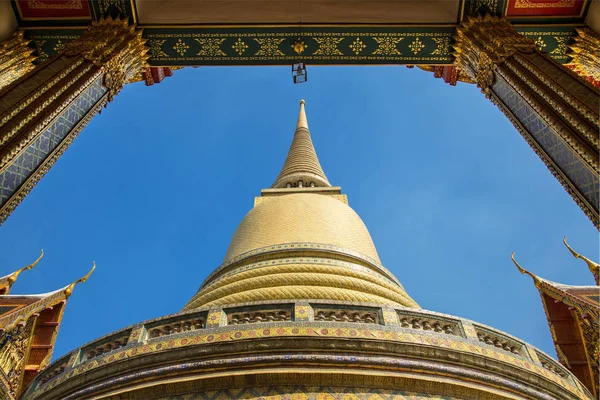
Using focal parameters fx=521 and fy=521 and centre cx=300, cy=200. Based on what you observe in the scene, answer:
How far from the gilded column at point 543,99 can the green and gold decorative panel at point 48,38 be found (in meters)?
6.68

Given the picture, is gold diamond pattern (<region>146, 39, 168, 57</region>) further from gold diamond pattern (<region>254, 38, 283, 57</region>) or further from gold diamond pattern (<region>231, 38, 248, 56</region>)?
gold diamond pattern (<region>254, 38, 283, 57</region>)

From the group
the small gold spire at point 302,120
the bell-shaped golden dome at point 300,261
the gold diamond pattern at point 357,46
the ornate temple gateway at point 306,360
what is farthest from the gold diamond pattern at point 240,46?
the small gold spire at point 302,120

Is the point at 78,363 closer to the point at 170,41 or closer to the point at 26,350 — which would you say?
the point at 26,350

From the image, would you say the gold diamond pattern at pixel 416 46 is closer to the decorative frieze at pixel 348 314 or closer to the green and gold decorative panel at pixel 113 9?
the green and gold decorative panel at pixel 113 9

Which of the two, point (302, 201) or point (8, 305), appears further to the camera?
point (302, 201)

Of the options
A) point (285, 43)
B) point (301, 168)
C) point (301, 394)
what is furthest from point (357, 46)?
point (301, 168)

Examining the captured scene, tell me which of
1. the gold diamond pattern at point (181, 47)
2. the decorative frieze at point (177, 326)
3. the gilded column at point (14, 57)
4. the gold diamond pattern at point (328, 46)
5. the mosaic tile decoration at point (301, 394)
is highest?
the gold diamond pattern at point (328, 46)

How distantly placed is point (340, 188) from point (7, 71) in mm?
9127

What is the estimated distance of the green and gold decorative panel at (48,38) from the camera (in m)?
8.83

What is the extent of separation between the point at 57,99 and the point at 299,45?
4501 mm

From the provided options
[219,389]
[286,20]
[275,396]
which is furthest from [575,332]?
[286,20]

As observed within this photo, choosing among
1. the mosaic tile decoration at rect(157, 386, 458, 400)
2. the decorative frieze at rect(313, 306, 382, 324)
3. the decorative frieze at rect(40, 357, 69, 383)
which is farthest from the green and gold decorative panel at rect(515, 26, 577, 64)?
the decorative frieze at rect(40, 357, 69, 383)

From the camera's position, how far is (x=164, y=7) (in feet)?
30.1

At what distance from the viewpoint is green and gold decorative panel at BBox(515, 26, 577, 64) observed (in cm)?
881
